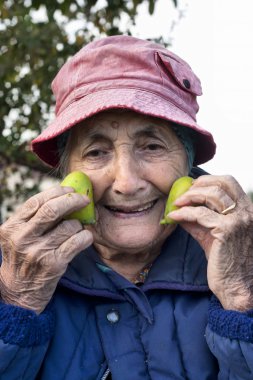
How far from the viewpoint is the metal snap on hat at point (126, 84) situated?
7.95 ft

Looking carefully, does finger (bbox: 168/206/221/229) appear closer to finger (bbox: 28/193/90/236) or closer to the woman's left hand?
the woman's left hand

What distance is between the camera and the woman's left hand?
7.34 ft

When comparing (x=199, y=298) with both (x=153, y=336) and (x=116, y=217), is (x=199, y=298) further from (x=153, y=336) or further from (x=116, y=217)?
(x=116, y=217)

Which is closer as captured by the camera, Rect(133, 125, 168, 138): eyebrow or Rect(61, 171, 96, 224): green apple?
Rect(61, 171, 96, 224): green apple

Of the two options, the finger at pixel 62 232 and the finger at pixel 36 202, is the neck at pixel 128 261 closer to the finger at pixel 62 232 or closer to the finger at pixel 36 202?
the finger at pixel 62 232

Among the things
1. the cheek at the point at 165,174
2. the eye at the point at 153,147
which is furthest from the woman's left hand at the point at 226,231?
the eye at the point at 153,147

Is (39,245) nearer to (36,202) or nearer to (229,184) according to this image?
(36,202)

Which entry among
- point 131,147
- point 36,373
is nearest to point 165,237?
point 131,147

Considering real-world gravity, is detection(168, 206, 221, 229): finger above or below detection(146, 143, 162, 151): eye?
below

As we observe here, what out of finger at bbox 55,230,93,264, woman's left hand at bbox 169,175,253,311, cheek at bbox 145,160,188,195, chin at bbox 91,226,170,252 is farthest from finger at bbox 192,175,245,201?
finger at bbox 55,230,93,264

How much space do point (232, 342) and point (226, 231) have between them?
0.42m

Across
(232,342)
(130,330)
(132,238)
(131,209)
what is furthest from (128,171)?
(232,342)

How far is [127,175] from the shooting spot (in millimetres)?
2400

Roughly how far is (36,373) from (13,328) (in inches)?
10.9
